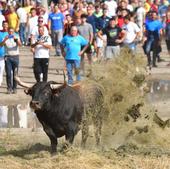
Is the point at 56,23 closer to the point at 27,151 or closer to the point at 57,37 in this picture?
the point at 57,37

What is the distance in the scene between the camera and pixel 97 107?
11.9 metres

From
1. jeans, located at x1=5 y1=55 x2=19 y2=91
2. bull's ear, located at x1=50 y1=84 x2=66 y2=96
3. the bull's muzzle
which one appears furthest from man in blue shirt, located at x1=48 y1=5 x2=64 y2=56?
the bull's muzzle

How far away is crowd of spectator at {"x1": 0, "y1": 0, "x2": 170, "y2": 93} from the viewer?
18.4m

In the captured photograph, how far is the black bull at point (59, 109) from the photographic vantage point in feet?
34.9

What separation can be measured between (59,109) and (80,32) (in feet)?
32.2

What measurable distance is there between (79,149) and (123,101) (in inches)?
68.7

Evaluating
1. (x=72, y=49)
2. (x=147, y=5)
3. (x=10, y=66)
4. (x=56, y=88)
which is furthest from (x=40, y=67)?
(x=147, y=5)

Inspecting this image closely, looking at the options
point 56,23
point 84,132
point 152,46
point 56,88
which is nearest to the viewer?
point 56,88

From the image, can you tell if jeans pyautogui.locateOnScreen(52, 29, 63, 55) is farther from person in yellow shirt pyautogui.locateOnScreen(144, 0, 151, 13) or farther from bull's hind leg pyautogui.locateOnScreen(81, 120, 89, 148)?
bull's hind leg pyautogui.locateOnScreen(81, 120, 89, 148)

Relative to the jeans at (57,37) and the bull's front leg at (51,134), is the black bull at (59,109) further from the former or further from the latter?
the jeans at (57,37)

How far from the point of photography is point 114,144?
1198 centimetres

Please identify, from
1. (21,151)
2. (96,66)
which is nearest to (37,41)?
(96,66)

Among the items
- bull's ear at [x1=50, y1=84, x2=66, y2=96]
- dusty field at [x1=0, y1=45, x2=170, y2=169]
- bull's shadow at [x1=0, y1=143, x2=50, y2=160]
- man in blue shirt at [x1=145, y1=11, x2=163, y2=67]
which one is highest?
bull's ear at [x1=50, y1=84, x2=66, y2=96]

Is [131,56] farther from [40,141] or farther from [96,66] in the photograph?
[40,141]
